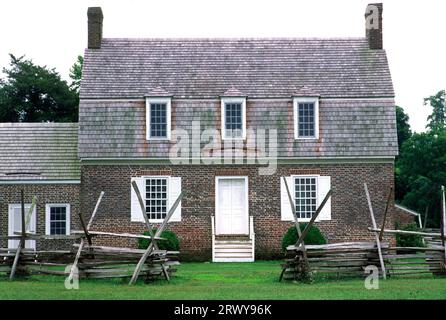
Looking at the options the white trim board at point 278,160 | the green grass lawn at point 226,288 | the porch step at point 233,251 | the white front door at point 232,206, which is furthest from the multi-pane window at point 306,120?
the green grass lawn at point 226,288

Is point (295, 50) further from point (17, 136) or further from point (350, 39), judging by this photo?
point (17, 136)

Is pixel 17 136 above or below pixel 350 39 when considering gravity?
below

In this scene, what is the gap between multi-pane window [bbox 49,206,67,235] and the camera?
105ft

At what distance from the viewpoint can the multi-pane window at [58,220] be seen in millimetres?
31922

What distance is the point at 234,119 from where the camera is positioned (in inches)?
1257

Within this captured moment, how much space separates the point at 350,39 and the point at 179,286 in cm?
1620

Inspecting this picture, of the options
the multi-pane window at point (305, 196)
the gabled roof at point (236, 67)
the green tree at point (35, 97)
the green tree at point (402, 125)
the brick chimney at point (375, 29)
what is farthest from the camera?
the green tree at point (402, 125)

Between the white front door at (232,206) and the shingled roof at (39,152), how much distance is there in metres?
5.14

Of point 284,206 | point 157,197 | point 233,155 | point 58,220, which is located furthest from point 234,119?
point 58,220

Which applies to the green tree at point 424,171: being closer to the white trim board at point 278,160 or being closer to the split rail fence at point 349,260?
the white trim board at point 278,160

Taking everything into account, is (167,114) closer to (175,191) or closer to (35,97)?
(175,191)

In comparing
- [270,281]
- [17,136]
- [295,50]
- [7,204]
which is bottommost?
[270,281]

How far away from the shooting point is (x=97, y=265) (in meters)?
22.6
